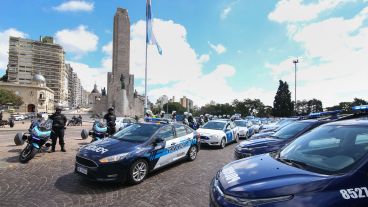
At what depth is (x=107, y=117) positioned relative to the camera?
1102 cm

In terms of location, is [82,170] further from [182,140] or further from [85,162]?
[182,140]

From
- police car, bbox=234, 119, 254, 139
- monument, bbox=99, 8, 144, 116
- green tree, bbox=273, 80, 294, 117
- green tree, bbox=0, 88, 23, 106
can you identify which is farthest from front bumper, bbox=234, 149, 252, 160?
green tree, bbox=0, 88, 23, 106

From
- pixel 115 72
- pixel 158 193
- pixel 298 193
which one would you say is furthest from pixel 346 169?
pixel 115 72

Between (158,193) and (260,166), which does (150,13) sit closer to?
(158,193)

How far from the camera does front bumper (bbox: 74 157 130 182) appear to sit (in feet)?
17.9

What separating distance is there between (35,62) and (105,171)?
138941 mm

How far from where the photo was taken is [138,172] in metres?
6.04

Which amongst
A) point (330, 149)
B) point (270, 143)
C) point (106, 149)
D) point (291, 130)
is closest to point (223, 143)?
point (291, 130)

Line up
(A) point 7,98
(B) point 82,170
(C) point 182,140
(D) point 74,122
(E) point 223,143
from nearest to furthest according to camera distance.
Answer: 1. (B) point 82,170
2. (C) point 182,140
3. (E) point 223,143
4. (D) point 74,122
5. (A) point 7,98

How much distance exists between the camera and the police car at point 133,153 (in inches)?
218

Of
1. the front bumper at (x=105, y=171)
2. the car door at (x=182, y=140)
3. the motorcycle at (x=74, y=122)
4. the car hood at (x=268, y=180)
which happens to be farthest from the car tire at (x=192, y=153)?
the motorcycle at (x=74, y=122)

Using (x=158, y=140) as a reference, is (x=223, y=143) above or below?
below

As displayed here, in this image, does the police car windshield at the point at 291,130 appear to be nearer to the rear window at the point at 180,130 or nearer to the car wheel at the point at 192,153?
the car wheel at the point at 192,153

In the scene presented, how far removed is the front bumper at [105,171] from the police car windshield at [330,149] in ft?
11.2
